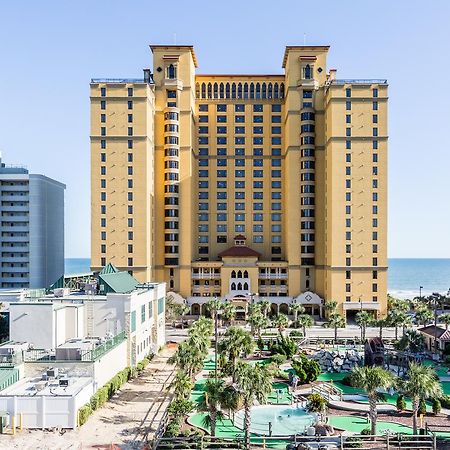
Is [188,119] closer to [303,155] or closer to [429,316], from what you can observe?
[303,155]

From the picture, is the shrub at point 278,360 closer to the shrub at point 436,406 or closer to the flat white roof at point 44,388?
the shrub at point 436,406

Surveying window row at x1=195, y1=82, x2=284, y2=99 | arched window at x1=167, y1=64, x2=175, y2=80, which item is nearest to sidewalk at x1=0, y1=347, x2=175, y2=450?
arched window at x1=167, y1=64, x2=175, y2=80

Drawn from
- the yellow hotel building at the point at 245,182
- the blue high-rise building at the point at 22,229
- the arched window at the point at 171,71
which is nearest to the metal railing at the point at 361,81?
the yellow hotel building at the point at 245,182

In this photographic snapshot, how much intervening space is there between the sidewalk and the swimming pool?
7520mm

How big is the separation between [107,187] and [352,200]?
48.1 metres

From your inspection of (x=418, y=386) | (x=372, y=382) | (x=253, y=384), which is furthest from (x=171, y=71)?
(x=418, y=386)

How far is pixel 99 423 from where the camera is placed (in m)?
35.5

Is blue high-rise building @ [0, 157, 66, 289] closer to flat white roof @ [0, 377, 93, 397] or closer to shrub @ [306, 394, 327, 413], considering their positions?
→ flat white roof @ [0, 377, 93, 397]

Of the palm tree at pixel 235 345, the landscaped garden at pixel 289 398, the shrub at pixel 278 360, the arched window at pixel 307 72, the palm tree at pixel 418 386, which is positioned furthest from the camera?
the arched window at pixel 307 72

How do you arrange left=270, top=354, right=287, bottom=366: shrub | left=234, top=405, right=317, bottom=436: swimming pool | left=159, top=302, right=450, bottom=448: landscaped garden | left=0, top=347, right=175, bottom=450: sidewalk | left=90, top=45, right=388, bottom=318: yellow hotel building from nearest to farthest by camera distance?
1. left=159, top=302, right=450, bottom=448: landscaped garden
2. left=0, top=347, right=175, bottom=450: sidewalk
3. left=234, top=405, right=317, bottom=436: swimming pool
4. left=270, top=354, right=287, bottom=366: shrub
5. left=90, top=45, right=388, bottom=318: yellow hotel building

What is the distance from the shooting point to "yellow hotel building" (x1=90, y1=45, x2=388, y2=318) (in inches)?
3558

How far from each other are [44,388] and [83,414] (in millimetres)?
3889

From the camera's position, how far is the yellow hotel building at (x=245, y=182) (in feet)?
297

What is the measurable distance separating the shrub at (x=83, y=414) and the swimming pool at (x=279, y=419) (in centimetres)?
1158
